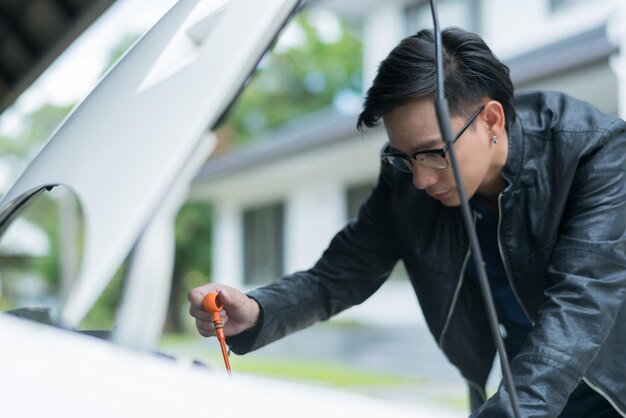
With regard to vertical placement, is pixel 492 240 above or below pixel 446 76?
below

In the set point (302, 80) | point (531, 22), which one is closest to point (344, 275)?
point (531, 22)

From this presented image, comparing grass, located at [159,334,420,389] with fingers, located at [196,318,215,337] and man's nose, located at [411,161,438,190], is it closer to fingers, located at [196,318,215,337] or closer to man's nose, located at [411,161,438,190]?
fingers, located at [196,318,215,337]

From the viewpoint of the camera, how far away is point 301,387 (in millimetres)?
1013

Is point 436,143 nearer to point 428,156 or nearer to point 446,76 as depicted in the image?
point 428,156

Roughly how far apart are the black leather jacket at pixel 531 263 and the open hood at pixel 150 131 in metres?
0.63

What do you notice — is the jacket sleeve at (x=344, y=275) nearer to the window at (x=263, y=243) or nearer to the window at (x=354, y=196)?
the window at (x=354, y=196)

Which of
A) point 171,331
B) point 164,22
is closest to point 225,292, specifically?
point 164,22

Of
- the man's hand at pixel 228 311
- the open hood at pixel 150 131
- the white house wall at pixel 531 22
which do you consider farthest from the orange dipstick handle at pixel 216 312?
the white house wall at pixel 531 22

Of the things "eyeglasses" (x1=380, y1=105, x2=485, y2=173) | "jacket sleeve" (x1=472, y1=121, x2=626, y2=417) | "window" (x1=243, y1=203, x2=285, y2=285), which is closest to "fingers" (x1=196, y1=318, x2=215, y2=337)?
"eyeglasses" (x1=380, y1=105, x2=485, y2=173)

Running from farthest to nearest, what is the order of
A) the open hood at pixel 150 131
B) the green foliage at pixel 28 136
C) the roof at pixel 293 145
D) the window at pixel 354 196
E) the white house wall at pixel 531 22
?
1. the green foliage at pixel 28 136
2. the window at pixel 354 196
3. the roof at pixel 293 145
4. the white house wall at pixel 531 22
5. the open hood at pixel 150 131

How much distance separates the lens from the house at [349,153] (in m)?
8.35

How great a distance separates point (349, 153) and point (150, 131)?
11537 mm

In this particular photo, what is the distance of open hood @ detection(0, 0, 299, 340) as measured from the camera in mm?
1033

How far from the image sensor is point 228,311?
5.73 feet
